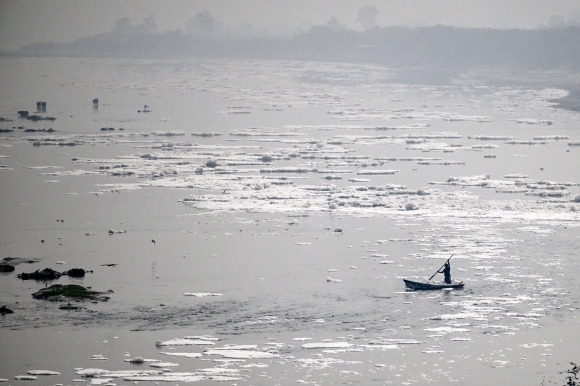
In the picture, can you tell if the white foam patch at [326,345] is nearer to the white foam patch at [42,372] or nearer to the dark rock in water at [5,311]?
Result: the white foam patch at [42,372]

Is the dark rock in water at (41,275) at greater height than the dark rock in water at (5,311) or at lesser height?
greater

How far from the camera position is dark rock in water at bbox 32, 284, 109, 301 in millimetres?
25094

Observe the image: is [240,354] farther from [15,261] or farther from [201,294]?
[15,261]

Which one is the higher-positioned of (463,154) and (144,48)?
(144,48)

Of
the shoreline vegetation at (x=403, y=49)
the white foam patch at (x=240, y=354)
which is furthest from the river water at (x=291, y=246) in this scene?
the shoreline vegetation at (x=403, y=49)

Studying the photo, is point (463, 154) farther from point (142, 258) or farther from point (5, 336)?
point (5, 336)

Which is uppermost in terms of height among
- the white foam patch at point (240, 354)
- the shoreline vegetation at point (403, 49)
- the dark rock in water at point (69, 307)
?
the shoreline vegetation at point (403, 49)

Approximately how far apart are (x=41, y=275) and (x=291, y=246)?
702cm

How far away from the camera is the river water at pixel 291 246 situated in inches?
841

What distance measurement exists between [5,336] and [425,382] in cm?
783

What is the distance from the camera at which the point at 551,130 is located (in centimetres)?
6028

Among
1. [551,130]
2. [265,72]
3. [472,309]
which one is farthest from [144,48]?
[472,309]

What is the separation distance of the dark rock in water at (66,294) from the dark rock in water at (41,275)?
1335mm

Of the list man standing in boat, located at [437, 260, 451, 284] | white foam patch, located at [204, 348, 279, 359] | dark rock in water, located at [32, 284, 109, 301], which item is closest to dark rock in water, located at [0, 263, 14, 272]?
dark rock in water, located at [32, 284, 109, 301]
